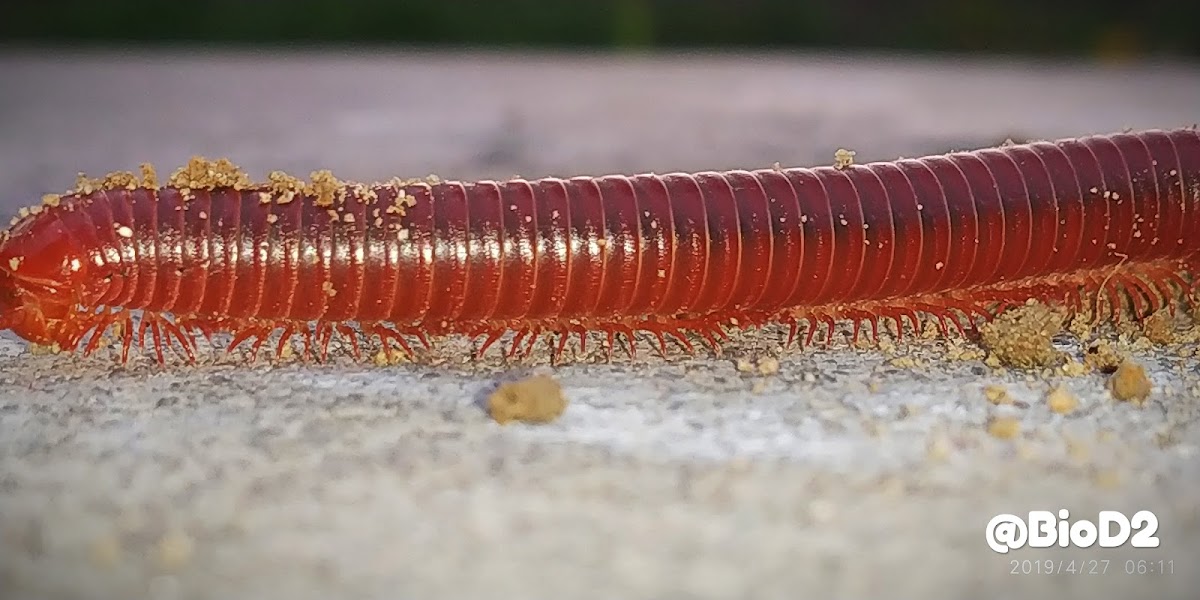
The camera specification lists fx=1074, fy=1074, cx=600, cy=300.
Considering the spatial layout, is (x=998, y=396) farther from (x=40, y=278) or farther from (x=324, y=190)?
(x=40, y=278)

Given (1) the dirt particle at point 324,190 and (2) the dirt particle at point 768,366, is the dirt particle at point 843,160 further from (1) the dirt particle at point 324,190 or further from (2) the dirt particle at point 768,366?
(1) the dirt particle at point 324,190

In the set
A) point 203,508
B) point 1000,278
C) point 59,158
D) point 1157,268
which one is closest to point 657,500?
point 203,508

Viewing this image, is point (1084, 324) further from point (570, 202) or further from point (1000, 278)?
point (570, 202)

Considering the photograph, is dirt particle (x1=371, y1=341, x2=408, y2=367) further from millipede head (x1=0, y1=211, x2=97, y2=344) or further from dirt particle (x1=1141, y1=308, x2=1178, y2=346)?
dirt particle (x1=1141, y1=308, x2=1178, y2=346)

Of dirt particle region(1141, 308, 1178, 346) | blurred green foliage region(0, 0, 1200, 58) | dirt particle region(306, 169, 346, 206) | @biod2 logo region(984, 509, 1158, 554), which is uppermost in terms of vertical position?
blurred green foliage region(0, 0, 1200, 58)

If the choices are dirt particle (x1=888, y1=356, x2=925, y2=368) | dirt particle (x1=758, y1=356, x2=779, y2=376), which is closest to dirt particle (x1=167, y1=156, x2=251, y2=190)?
dirt particle (x1=758, y1=356, x2=779, y2=376)

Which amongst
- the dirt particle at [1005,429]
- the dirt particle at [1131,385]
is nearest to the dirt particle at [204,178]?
the dirt particle at [1005,429]
